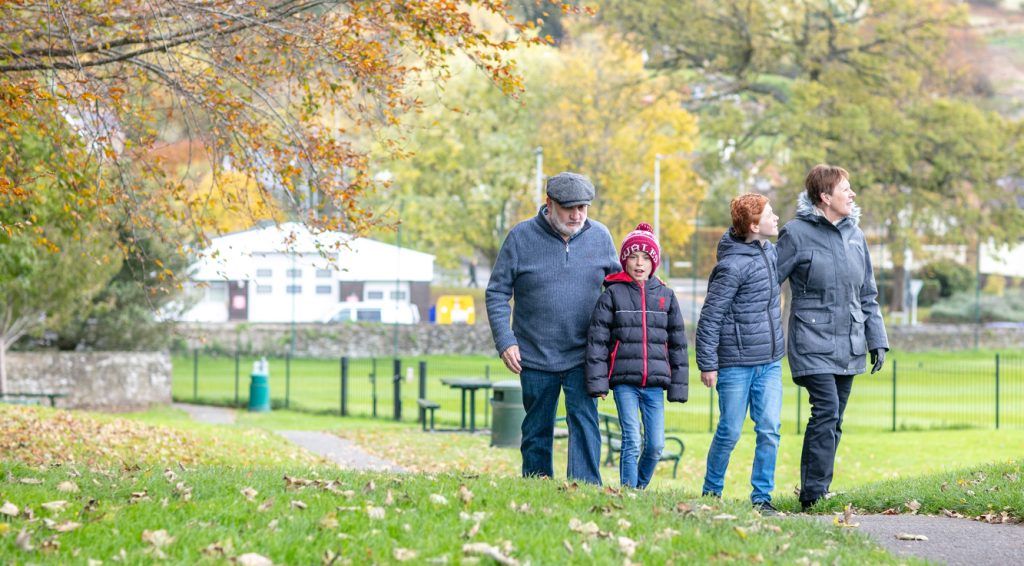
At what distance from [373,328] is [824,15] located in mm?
16965

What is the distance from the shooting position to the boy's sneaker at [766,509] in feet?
27.0

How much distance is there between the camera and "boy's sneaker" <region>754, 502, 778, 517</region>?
8.23m

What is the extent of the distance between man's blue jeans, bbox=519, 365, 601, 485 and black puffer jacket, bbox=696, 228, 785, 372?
0.75 metres

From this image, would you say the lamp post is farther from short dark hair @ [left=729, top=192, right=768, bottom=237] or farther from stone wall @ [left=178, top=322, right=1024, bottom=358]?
short dark hair @ [left=729, top=192, right=768, bottom=237]

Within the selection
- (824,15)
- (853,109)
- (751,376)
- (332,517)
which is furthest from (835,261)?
(824,15)

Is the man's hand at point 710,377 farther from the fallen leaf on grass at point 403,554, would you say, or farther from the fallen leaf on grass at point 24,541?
the fallen leaf on grass at point 24,541

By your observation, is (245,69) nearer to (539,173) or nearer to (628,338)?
(628,338)

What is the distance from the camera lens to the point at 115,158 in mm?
11672

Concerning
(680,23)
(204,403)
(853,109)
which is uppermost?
(680,23)

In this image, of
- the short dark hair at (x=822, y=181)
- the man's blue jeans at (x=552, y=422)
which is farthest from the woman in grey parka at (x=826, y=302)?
the man's blue jeans at (x=552, y=422)

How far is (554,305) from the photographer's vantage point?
8438 mm

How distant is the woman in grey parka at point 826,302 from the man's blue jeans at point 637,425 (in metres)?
0.90

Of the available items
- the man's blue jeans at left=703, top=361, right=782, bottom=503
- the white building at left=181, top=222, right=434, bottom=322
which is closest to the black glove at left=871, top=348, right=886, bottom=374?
the man's blue jeans at left=703, top=361, right=782, bottom=503

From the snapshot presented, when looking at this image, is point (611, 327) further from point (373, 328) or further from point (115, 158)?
point (373, 328)
